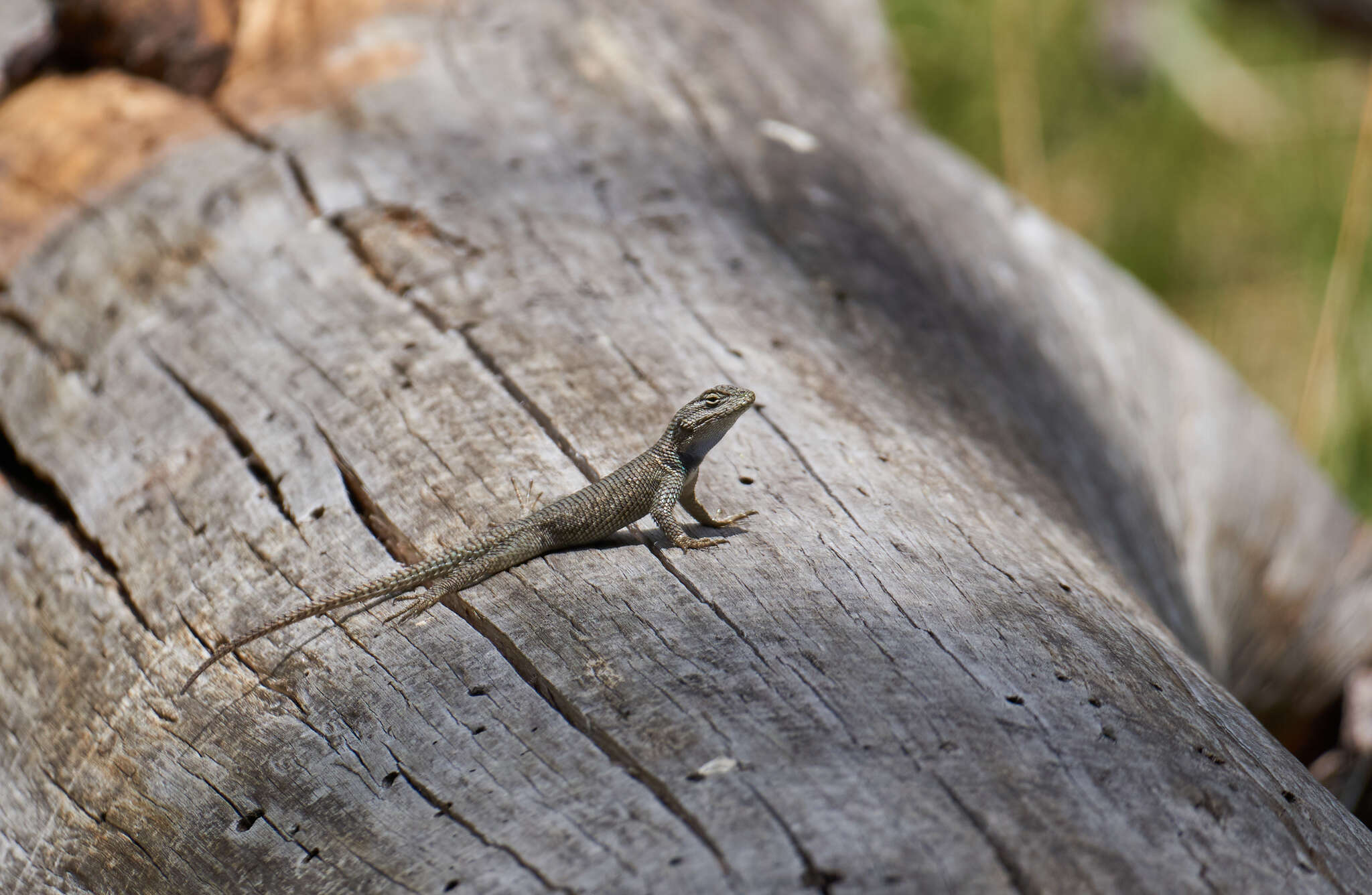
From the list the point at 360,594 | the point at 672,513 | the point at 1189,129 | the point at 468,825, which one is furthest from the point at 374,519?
the point at 1189,129

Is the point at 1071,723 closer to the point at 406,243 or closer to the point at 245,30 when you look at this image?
the point at 406,243

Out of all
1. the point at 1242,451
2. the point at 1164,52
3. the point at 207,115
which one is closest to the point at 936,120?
the point at 1164,52

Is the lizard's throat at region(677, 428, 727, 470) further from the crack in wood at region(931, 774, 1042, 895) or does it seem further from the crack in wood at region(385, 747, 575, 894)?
the crack in wood at region(931, 774, 1042, 895)

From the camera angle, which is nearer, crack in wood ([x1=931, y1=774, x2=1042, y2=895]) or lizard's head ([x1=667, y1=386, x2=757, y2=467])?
crack in wood ([x1=931, y1=774, x2=1042, y2=895])

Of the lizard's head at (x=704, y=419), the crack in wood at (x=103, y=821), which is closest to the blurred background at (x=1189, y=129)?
the lizard's head at (x=704, y=419)

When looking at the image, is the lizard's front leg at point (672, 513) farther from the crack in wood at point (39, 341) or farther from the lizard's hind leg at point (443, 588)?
the crack in wood at point (39, 341)

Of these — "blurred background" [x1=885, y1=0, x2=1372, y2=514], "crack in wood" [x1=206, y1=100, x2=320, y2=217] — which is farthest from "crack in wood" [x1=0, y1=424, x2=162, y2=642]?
"blurred background" [x1=885, y1=0, x2=1372, y2=514]
